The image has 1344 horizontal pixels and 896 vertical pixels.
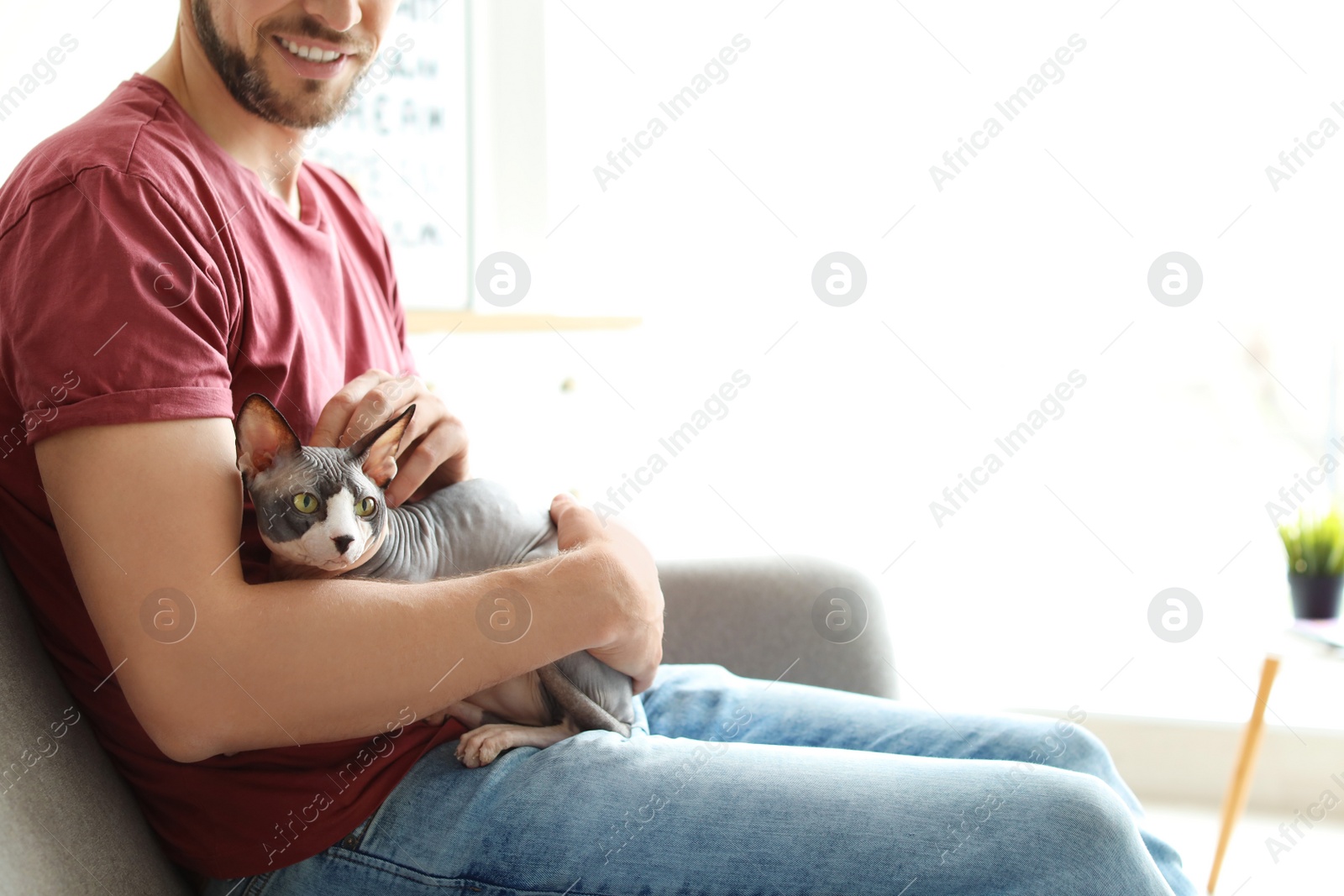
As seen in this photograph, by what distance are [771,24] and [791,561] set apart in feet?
4.78

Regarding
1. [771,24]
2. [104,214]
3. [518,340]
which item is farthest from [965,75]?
[104,214]

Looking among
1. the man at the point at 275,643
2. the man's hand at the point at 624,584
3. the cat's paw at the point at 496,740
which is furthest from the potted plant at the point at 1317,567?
the cat's paw at the point at 496,740

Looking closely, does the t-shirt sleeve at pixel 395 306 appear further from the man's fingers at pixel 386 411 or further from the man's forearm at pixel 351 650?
the man's forearm at pixel 351 650

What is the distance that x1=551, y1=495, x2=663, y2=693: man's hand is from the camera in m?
0.95

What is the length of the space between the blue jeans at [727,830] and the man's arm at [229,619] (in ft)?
0.32

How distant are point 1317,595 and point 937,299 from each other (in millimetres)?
992

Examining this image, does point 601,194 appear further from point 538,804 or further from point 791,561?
point 538,804

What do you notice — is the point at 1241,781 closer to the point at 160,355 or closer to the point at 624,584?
the point at 624,584

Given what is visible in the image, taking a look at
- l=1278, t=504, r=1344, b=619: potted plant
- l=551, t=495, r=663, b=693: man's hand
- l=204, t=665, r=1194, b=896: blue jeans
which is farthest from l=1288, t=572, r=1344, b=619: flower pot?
l=551, t=495, r=663, b=693: man's hand

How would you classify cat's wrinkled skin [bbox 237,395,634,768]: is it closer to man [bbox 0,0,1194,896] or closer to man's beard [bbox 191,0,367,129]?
man [bbox 0,0,1194,896]

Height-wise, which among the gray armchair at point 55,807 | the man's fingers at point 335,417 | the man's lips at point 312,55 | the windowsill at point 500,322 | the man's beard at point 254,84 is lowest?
the gray armchair at point 55,807

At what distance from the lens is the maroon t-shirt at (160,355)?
0.77 meters

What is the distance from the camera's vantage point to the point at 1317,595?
6.39 feet

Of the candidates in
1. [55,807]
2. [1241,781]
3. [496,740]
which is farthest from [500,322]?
[1241,781]
